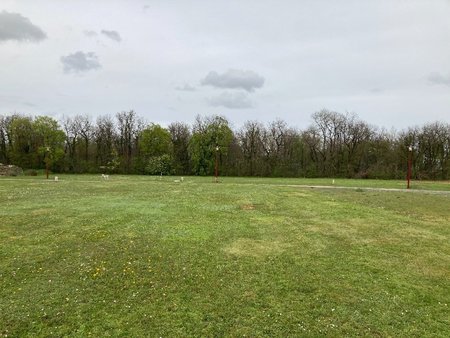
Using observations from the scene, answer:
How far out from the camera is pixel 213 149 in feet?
216

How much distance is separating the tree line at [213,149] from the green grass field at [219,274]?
46.9 metres

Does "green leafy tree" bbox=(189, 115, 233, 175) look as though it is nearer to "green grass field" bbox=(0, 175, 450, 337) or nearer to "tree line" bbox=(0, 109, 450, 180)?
"tree line" bbox=(0, 109, 450, 180)

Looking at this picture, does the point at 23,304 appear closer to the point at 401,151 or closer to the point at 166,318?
the point at 166,318

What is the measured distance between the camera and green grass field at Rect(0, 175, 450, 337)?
780cm

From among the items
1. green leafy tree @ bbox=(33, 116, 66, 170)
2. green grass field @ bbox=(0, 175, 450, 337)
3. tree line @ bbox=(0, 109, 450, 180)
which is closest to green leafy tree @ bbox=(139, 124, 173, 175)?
tree line @ bbox=(0, 109, 450, 180)

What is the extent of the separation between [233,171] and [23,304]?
58989mm

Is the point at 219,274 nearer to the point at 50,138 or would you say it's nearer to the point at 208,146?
the point at 208,146

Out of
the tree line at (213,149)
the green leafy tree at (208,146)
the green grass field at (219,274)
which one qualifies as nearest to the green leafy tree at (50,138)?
the tree line at (213,149)

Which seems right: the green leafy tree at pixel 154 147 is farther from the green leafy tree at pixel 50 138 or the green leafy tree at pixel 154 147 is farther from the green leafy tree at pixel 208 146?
the green leafy tree at pixel 50 138

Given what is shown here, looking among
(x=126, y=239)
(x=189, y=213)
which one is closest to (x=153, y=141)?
(x=189, y=213)

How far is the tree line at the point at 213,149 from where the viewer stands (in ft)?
209

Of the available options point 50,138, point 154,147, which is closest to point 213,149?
point 154,147

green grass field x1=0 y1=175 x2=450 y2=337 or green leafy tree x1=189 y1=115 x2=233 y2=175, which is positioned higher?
green leafy tree x1=189 y1=115 x2=233 y2=175

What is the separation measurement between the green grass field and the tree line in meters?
46.9
